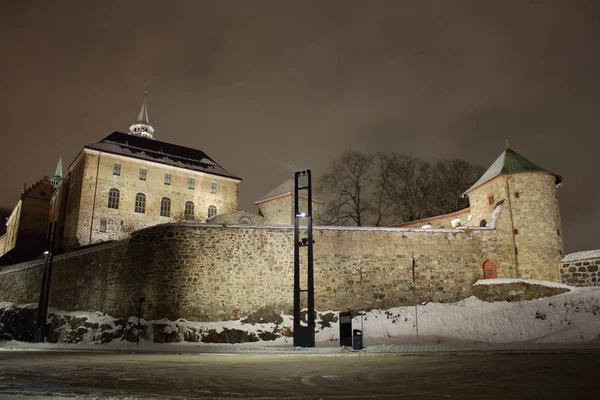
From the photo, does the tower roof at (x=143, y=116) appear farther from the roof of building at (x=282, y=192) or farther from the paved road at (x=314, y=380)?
the paved road at (x=314, y=380)

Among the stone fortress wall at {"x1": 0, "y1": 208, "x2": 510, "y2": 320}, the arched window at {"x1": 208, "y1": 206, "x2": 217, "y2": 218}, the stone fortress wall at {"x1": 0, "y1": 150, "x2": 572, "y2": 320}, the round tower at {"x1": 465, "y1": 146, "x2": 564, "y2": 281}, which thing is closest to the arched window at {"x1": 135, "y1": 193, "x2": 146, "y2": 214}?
the arched window at {"x1": 208, "y1": 206, "x2": 217, "y2": 218}

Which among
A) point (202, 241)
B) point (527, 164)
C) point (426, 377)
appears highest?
point (527, 164)

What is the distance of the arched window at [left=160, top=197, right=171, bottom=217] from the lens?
4662 centimetres

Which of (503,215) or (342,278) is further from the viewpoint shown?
(503,215)

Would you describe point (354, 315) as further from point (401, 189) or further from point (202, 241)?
point (401, 189)

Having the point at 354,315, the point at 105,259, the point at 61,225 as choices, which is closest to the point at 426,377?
the point at 354,315

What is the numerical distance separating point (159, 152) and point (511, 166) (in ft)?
115

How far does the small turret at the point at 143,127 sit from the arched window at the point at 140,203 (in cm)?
2498

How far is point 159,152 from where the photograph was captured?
50.2 m

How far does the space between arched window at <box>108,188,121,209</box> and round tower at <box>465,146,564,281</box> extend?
32308 mm

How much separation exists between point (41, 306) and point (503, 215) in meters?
27.5

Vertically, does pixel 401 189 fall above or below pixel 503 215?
above

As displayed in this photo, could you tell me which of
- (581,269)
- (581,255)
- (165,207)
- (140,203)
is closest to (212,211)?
(165,207)

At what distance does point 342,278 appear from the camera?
25.4 meters
